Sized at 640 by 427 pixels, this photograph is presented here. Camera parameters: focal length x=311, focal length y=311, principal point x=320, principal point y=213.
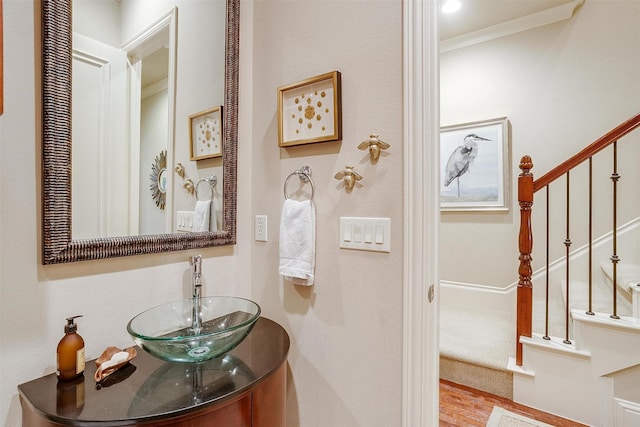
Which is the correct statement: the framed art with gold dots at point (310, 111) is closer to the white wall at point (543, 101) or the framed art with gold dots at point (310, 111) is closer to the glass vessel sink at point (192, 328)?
the glass vessel sink at point (192, 328)

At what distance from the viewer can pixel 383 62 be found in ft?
3.50

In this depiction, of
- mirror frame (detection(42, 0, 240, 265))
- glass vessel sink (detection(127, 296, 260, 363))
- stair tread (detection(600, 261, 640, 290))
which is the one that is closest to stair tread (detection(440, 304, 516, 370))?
stair tread (detection(600, 261, 640, 290))

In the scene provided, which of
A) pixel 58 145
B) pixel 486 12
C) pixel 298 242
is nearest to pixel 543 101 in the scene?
pixel 486 12

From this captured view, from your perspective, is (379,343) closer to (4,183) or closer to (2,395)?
(2,395)

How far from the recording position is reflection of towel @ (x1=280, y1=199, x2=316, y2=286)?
1.18m

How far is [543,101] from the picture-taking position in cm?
268

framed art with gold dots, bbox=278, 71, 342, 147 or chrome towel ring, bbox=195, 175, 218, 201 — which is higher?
framed art with gold dots, bbox=278, 71, 342, 147

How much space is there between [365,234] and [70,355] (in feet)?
3.00

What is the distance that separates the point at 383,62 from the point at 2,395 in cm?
146

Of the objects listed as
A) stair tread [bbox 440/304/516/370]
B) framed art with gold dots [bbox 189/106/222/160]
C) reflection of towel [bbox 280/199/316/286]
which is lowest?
stair tread [bbox 440/304/516/370]

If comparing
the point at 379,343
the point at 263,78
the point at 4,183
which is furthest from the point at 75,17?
the point at 379,343

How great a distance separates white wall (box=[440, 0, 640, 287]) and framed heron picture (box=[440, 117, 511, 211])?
0.08m

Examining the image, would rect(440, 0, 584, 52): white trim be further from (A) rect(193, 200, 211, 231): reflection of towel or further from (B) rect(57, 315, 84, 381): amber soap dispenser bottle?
(B) rect(57, 315, 84, 381): amber soap dispenser bottle

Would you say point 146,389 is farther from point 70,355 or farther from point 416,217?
point 416,217
